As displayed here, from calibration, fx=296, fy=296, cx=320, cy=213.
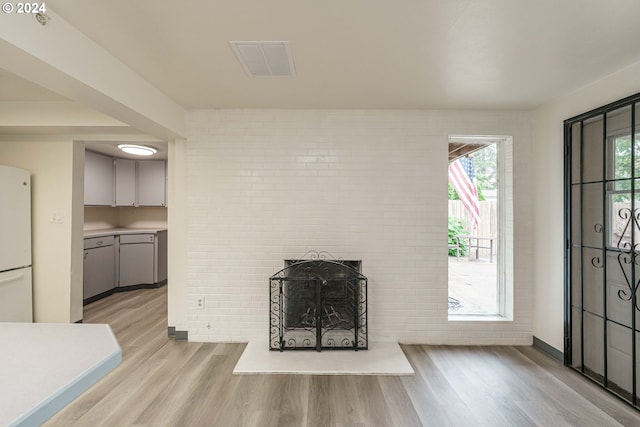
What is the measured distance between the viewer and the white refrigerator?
9.87 ft

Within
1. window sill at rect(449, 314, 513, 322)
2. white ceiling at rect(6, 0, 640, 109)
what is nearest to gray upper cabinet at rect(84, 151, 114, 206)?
white ceiling at rect(6, 0, 640, 109)

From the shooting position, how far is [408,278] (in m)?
3.11

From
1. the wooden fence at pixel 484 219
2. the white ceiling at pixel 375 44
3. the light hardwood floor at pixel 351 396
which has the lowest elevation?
the light hardwood floor at pixel 351 396

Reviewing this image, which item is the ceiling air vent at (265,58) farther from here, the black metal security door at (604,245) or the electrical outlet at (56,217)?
the electrical outlet at (56,217)

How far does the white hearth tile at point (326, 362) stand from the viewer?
99.1 inches

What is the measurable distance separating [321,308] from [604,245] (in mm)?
2419

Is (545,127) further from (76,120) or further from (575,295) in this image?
(76,120)

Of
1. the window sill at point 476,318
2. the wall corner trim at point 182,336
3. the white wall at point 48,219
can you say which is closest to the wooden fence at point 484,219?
the window sill at point 476,318

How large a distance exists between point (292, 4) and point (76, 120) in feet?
8.63

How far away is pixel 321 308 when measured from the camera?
2.92 m

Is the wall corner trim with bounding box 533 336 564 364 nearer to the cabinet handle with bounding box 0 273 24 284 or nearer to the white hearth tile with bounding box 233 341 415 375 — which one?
the white hearth tile with bounding box 233 341 415 375

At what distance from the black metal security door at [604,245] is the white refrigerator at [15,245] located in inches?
214

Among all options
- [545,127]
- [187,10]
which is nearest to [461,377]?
[545,127]

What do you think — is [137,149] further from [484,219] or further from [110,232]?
[484,219]
